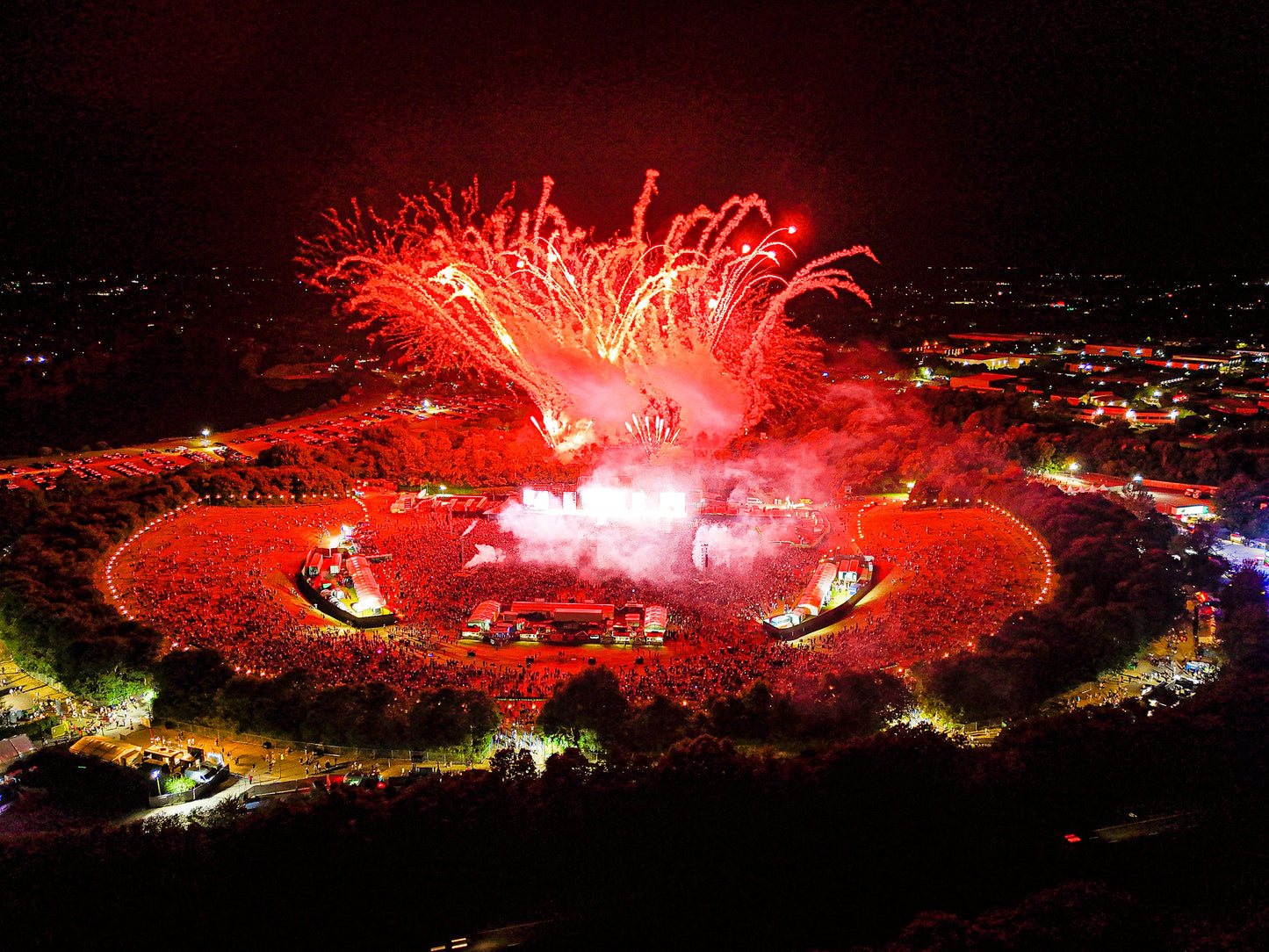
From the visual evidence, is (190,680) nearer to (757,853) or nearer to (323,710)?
(323,710)

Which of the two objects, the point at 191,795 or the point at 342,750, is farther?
the point at 342,750

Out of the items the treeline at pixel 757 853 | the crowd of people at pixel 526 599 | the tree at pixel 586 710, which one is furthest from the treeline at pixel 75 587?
the tree at pixel 586 710

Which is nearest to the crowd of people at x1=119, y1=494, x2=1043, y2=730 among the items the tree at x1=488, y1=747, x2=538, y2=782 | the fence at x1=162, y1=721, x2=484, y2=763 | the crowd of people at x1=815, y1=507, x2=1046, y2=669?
the crowd of people at x1=815, y1=507, x2=1046, y2=669

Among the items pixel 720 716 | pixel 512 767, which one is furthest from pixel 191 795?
pixel 720 716

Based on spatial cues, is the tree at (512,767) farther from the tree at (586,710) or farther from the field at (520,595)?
the field at (520,595)

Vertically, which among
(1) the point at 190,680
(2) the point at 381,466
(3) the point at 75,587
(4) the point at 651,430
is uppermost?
(4) the point at 651,430

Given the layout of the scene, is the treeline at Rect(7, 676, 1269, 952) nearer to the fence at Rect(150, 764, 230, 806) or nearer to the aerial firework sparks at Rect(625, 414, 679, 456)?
the fence at Rect(150, 764, 230, 806)

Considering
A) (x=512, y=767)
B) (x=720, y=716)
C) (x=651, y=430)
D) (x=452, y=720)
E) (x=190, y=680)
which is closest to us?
(x=512, y=767)
